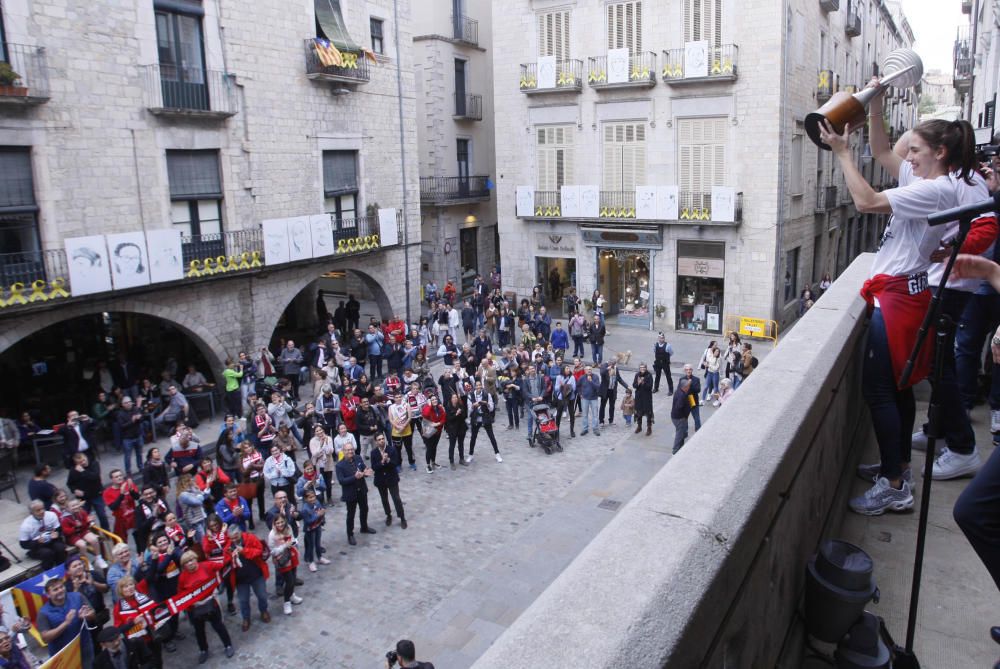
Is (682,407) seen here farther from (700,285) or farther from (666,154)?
(666,154)

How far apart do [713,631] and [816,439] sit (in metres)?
1.69

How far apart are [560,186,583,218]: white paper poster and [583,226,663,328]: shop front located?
87 centimetres

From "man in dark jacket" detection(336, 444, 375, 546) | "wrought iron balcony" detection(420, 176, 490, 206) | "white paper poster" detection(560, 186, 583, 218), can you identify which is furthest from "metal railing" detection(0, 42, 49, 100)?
"wrought iron balcony" detection(420, 176, 490, 206)

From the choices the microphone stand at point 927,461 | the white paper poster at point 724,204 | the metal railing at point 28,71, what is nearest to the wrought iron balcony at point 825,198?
the white paper poster at point 724,204

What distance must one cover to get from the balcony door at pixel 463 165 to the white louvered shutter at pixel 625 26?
408 inches

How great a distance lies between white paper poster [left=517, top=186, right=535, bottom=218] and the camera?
32.2 meters

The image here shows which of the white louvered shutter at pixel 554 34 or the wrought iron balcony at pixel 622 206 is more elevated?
the white louvered shutter at pixel 554 34

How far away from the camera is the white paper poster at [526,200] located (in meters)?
32.2

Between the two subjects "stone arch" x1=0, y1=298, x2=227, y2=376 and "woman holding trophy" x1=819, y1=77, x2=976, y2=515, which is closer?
"woman holding trophy" x1=819, y1=77, x2=976, y2=515

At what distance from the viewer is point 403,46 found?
2758cm

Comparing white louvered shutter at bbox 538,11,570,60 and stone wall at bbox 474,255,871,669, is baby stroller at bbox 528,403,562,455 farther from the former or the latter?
white louvered shutter at bbox 538,11,570,60

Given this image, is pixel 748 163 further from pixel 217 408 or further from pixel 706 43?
pixel 217 408

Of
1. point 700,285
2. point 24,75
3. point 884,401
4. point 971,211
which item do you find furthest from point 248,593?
point 700,285

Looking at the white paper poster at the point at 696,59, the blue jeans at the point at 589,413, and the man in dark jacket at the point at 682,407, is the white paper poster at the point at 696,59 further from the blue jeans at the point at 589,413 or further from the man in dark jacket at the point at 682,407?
the man in dark jacket at the point at 682,407
